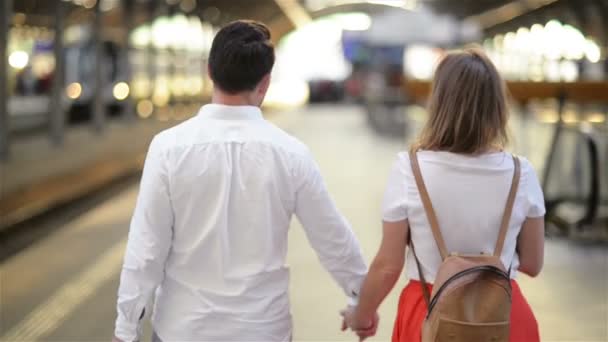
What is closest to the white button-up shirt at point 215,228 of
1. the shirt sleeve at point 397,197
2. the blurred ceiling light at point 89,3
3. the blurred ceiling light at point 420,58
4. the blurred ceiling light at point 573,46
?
the shirt sleeve at point 397,197

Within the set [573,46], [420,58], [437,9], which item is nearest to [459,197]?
[573,46]

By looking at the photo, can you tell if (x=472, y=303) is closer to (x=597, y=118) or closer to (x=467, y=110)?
(x=467, y=110)

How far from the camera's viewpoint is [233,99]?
2887 mm

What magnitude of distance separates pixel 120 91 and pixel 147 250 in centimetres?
1999

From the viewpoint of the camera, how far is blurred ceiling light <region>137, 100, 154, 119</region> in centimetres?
2444

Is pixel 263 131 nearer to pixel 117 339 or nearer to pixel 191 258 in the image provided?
pixel 191 258

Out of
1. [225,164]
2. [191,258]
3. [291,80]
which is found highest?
[225,164]

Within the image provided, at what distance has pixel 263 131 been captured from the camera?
9.45 ft

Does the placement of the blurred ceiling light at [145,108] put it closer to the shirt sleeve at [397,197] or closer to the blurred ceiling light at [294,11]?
the blurred ceiling light at [294,11]

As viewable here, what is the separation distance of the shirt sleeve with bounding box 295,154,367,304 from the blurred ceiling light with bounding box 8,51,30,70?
10.9 meters

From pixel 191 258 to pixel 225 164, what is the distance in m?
0.26

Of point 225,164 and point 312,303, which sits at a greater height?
point 225,164

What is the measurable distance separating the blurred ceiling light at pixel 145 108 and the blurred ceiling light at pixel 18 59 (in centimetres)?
947

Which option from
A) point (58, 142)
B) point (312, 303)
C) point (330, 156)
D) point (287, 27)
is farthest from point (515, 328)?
point (287, 27)
